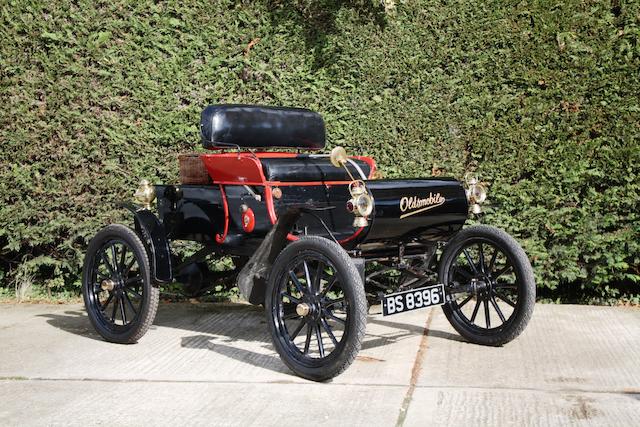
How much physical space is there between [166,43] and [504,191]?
3.03m

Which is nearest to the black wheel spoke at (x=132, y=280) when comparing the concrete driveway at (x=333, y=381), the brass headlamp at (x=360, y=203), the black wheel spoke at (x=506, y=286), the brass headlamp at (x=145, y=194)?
the concrete driveway at (x=333, y=381)

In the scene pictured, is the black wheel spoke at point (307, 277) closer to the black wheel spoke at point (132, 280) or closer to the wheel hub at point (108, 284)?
the black wheel spoke at point (132, 280)

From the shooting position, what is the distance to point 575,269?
6629mm

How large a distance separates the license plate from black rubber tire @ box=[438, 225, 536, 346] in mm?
536

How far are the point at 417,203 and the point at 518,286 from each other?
852 mm

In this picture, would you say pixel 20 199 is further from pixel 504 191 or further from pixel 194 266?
pixel 504 191

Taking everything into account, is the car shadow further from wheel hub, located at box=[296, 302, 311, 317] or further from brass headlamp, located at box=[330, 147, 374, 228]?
brass headlamp, located at box=[330, 147, 374, 228]

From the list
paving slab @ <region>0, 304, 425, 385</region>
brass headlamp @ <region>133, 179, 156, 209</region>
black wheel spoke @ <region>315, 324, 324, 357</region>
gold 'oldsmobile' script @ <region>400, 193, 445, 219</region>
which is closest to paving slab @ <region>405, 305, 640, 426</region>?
paving slab @ <region>0, 304, 425, 385</region>

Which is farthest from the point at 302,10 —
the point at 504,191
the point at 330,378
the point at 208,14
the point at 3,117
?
the point at 330,378

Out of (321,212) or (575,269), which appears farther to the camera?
(575,269)

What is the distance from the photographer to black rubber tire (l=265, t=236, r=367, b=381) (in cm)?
441

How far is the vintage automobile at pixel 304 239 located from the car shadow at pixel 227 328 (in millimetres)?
251

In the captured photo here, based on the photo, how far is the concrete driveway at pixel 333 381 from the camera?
4.07m

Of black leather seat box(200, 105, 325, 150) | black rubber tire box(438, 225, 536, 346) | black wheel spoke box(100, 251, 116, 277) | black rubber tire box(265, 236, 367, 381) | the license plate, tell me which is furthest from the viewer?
black wheel spoke box(100, 251, 116, 277)
